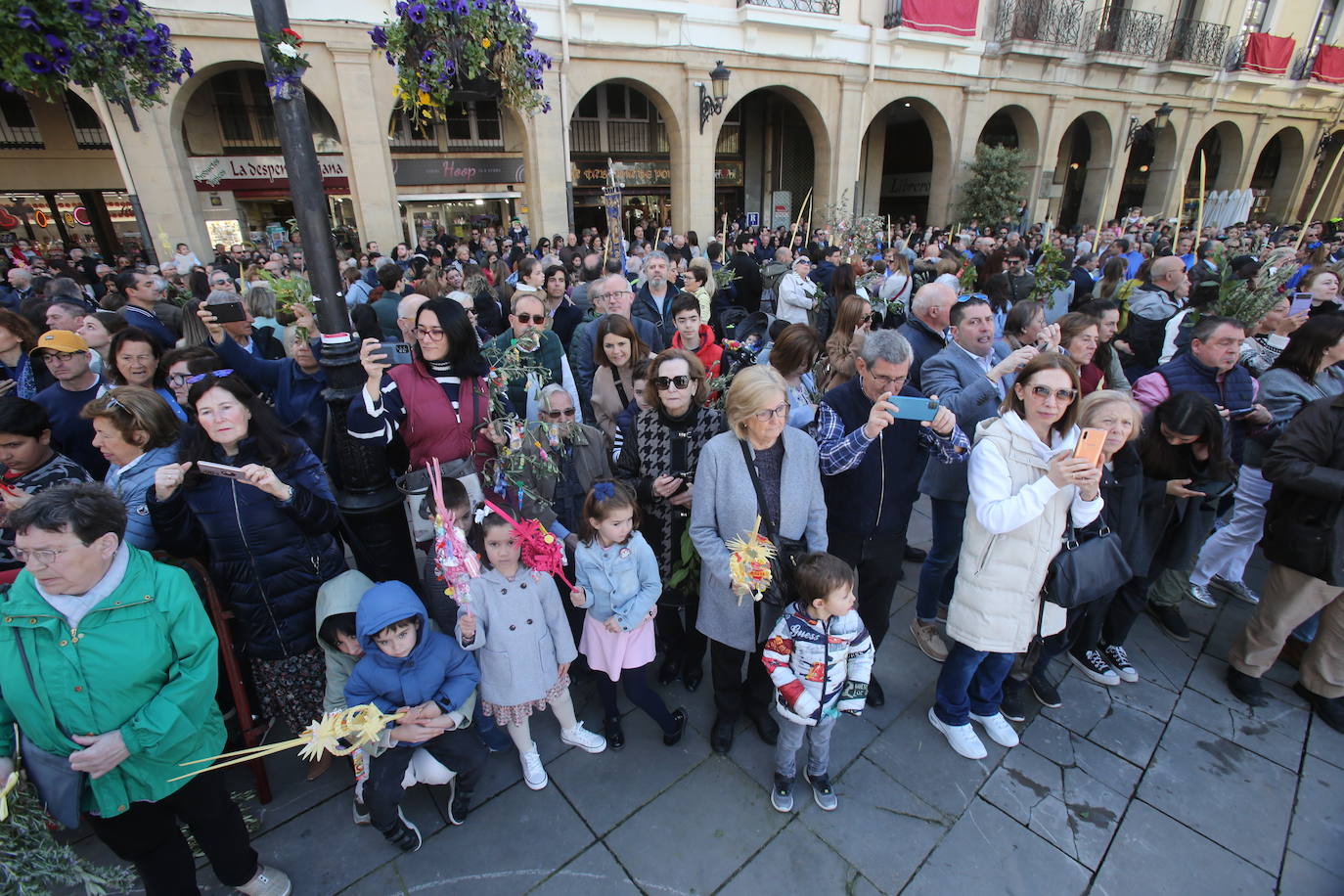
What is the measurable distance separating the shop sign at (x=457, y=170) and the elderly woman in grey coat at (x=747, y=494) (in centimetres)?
1503

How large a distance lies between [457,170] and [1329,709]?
17.7 metres

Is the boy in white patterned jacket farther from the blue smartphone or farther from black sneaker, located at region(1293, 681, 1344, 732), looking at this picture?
black sneaker, located at region(1293, 681, 1344, 732)

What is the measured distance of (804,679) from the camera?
2549 millimetres

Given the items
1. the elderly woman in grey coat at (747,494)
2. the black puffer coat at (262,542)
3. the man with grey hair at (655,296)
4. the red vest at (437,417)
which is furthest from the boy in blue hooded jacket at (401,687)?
the man with grey hair at (655,296)

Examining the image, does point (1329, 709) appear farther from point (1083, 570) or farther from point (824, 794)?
point (824, 794)

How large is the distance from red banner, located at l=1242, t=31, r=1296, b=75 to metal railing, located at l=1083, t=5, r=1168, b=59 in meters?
4.64

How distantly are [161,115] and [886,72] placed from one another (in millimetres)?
16100

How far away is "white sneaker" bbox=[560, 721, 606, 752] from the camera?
10.2ft

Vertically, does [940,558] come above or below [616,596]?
below

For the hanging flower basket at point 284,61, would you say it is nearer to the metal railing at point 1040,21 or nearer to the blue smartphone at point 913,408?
the blue smartphone at point 913,408

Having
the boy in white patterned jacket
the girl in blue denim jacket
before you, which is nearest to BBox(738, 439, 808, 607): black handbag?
the boy in white patterned jacket

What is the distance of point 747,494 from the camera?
2693mm

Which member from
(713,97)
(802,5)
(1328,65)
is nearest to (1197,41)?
(1328,65)

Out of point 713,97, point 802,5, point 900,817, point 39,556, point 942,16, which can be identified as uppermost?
point 942,16
